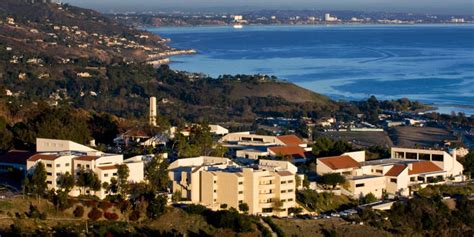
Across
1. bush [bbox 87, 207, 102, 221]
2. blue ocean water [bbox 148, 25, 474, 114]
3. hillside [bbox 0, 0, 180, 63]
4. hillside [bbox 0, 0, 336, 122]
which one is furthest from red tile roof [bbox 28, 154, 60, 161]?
hillside [bbox 0, 0, 180, 63]

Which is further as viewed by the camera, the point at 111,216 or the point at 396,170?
the point at 396,170

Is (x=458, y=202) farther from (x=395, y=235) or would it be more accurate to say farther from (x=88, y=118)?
(x=88, y=118)

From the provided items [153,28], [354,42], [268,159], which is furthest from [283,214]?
[153,28]

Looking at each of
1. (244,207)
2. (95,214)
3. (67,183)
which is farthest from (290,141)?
(95,214)

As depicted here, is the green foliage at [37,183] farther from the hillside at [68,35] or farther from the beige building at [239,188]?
the hillside at [68,35]

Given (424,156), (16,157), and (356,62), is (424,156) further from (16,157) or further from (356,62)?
(356,62)

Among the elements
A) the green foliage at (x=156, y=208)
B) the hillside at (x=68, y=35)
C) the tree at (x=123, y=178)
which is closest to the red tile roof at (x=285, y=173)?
the green foliage at (x=156, y=208)
